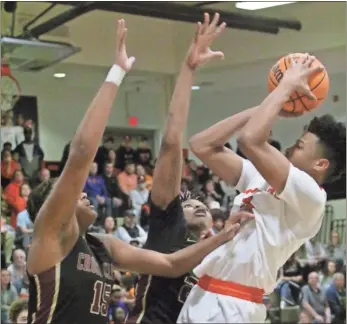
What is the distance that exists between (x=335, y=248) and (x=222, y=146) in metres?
12.3

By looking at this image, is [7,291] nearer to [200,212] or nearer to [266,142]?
[200,212]

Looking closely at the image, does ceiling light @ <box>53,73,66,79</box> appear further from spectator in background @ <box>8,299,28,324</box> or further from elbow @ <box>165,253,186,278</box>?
elbow @ <box>165,253,186,278</box>

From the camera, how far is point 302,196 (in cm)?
300

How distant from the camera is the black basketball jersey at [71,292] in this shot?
3.20m

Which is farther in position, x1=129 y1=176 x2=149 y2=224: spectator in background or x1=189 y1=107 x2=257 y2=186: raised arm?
x1=129 y1=176 x2=149 y2=224: spectator in background

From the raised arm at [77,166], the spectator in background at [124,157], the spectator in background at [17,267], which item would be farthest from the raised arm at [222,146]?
A: the spectator in background at [124,157]

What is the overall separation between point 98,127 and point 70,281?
68 centimetres

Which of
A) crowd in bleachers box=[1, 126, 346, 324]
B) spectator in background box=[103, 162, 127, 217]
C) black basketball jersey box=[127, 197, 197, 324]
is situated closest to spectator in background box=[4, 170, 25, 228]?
crowd in bleachers box=[1, 126, 346, 324]

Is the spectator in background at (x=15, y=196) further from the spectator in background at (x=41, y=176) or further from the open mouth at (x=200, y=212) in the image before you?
the open mouth at (x=200, y=212)

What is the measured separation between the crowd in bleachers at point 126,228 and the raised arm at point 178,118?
619 centimetres

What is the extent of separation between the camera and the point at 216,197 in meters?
15.3

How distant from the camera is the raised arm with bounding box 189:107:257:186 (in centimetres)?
336

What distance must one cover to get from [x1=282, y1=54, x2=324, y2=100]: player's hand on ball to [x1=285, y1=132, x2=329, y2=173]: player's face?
7.2 inches

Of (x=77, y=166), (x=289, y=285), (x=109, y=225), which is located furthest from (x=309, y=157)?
(x=289, y=285)
